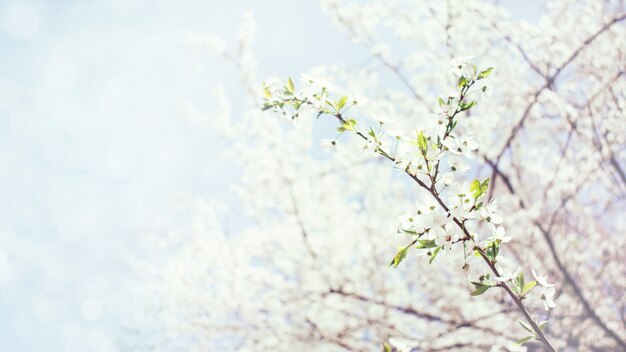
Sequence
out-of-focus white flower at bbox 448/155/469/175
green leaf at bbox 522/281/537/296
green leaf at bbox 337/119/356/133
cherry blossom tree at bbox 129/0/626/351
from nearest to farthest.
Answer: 1. green leaf at bbox 522/281/537/296
2. out-of-focus white flower at bbox 448/155/469/175
3. green leaf at bbox 337/119/356/133
4. cherry blossom tree at bbox 129/0/626/351

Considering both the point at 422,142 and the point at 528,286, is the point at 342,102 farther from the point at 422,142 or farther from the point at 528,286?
the point at 528,286

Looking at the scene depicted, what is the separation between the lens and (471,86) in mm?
1411

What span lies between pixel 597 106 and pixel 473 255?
417cm

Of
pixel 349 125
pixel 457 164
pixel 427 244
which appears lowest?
pixel 427 244

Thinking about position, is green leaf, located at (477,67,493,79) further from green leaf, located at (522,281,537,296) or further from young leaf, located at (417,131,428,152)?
green leaf, located at (522,281,537,296)

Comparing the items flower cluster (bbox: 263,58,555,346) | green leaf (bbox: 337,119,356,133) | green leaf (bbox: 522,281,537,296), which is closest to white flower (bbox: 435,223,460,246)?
flower cluster (bbox: 263,58,555,346)

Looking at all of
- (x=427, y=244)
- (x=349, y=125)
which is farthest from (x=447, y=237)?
(x=349, y=125)

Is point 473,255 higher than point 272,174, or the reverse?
point 272,174

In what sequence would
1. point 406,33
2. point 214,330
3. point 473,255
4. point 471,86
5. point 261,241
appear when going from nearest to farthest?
point 473,255 < point 471,86 < point 214,330 < point 406,33 < point 261,241

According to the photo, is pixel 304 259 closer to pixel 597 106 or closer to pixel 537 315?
pixel 537 315

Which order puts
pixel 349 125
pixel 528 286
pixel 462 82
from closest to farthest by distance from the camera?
pixel 528 286, pixel 462 82, pixel 349 125

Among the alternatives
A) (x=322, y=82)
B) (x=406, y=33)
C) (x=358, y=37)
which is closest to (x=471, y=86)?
(x=322, y=82)

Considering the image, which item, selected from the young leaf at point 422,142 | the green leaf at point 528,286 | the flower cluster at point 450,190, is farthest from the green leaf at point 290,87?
the green leaf at point 528,286

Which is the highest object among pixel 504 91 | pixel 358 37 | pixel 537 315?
pixel 358 37
